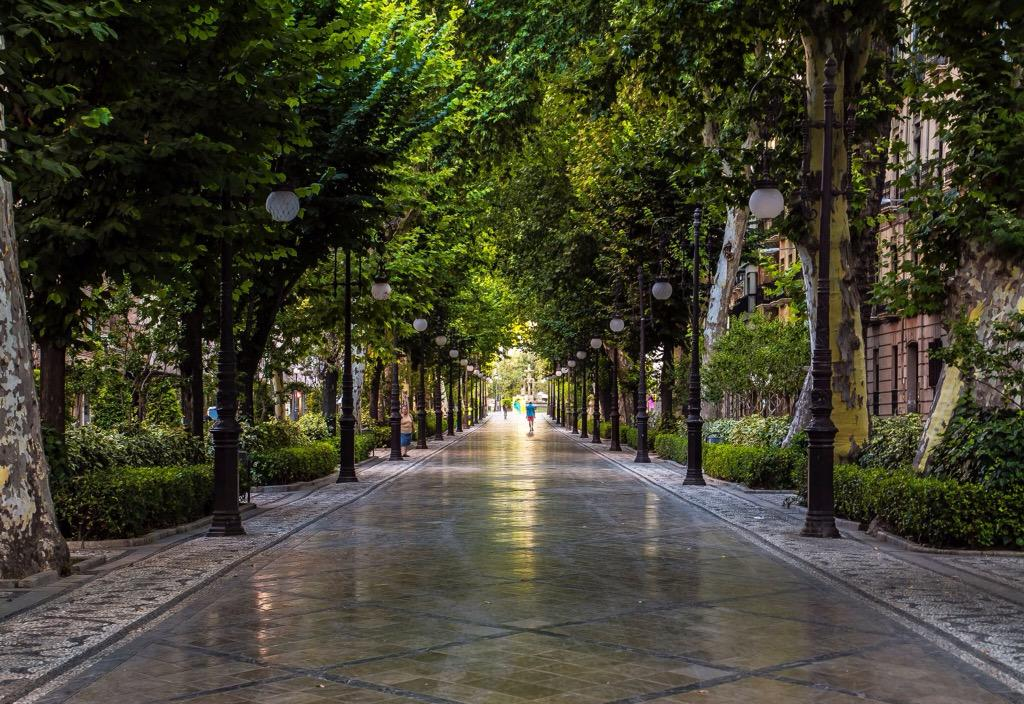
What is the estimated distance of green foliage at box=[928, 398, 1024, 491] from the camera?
1449 cm

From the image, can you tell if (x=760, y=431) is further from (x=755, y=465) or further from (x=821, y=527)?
(x=821, y=527)

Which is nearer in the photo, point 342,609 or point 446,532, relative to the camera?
point 342,609

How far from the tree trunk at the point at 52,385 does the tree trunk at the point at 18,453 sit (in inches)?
167

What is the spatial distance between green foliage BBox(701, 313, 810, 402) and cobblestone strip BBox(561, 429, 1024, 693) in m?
15.7

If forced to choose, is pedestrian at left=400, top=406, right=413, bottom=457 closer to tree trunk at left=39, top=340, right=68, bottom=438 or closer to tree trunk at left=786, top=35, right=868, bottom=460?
tree trunk at left=786, top=35, right=868, bottom=460

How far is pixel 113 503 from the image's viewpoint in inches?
588

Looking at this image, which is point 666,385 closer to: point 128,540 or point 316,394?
→ point 316,394

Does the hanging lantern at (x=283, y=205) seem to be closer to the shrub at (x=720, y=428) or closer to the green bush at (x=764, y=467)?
the green bush at (x=764, y=467)

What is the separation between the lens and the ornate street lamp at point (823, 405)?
1612 centimetres

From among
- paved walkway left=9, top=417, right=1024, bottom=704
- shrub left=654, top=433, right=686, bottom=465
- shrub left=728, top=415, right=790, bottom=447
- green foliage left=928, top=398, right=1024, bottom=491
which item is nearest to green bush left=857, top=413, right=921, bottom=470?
green foliage left=928, top=398, right=1024, bottom=491

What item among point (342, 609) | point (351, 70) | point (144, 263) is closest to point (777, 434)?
point (351, 70)

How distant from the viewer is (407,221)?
41.0m

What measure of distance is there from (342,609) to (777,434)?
19102 millimetres

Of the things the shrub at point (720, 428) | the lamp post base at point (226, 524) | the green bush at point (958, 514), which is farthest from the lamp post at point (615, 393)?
the green bush at point (958, 514)
